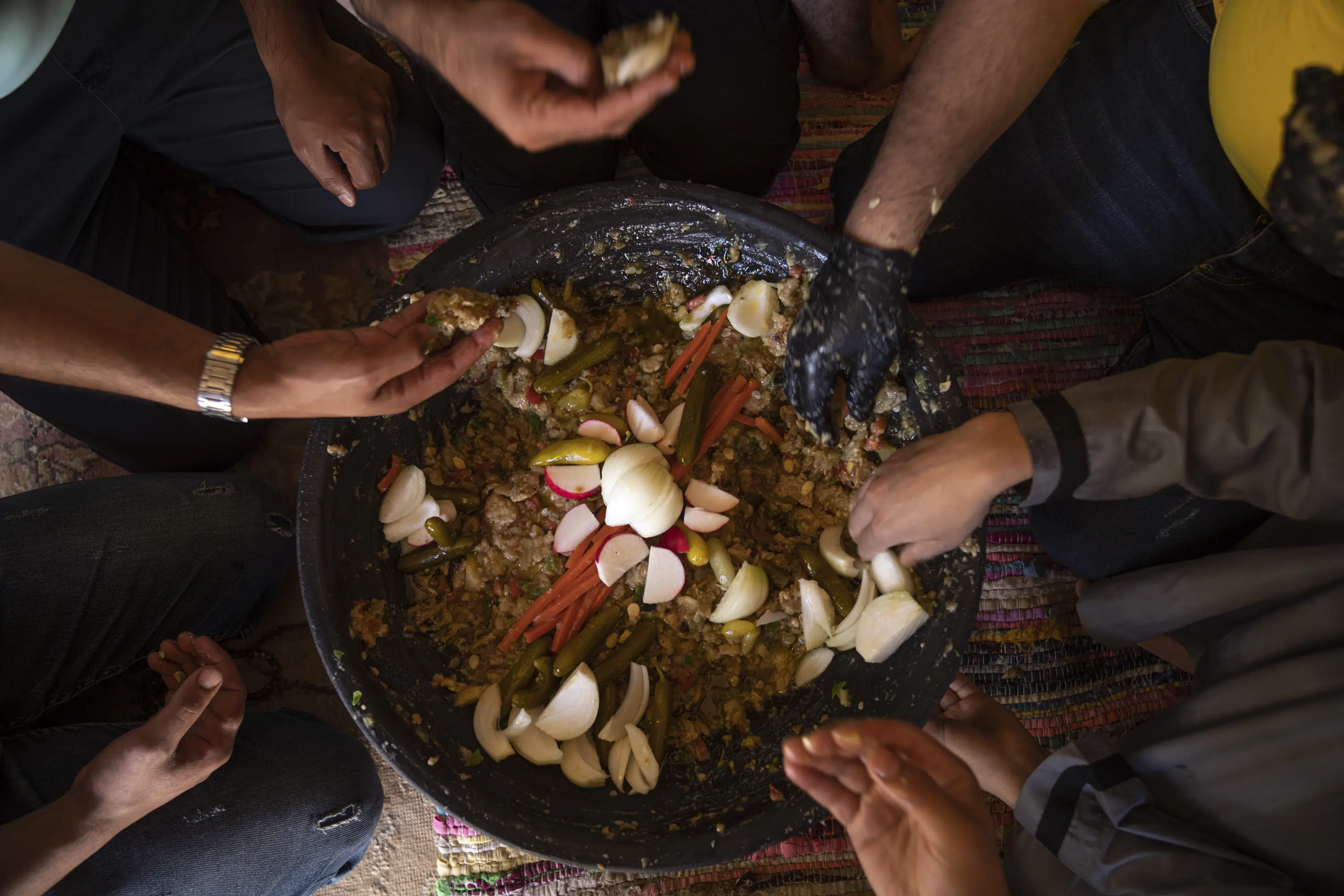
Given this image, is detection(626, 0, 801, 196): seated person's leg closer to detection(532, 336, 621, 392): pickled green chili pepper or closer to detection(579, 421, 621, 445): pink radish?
detection(532, 336, 621, 392): pickled green chili pepper

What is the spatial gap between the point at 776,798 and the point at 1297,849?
21.0 inches

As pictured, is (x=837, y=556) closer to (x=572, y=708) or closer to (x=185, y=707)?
(x=572, y=708)

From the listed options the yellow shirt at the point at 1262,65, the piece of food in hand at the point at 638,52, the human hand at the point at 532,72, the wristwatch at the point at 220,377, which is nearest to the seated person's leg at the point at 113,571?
the wristwatch at the point at 220,377

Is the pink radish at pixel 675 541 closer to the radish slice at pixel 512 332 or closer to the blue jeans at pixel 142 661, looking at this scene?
the radish slice at pixel 512 332

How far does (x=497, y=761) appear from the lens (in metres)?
1.01

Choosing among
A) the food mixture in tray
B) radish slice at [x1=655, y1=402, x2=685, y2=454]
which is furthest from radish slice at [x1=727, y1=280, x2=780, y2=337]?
radish slice at [x1=655, y1=402, x2=685, y2=454]

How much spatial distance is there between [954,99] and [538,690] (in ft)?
3.04

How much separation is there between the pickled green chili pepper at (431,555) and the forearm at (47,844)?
0.44 m

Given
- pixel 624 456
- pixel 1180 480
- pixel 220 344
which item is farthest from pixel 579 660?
pixel 1180 480

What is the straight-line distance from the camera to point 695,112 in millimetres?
1259

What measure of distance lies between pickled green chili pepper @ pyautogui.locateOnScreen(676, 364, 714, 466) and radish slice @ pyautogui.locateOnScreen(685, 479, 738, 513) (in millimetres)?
39

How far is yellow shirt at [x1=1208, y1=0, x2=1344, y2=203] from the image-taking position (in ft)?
2.52

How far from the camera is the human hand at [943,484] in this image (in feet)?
2.84

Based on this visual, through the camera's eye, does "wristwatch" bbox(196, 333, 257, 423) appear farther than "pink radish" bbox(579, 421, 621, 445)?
No
